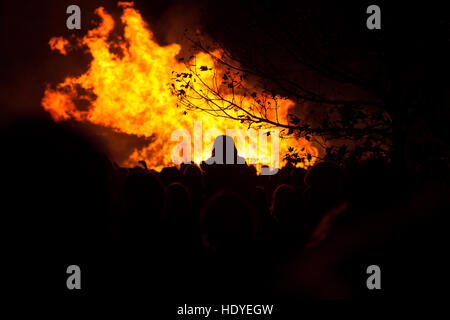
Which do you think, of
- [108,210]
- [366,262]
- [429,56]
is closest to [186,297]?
[108,210]

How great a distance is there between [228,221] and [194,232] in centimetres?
178

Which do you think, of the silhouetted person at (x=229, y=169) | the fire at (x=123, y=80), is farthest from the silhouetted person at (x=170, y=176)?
the fire at (x=123, y=80)

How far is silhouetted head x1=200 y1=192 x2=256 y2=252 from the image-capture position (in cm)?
285

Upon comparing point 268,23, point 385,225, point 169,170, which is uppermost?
point 268,23

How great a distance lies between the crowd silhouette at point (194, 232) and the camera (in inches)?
116

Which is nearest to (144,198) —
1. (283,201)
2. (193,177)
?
(283,201)

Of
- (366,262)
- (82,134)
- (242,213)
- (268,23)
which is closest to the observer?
(242,213)

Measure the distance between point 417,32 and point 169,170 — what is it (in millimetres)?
6062

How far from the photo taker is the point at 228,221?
2.85 metres

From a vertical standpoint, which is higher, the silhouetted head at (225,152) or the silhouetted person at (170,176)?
the silhouetted head at (225,152)

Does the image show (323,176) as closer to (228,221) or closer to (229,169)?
(229,169)

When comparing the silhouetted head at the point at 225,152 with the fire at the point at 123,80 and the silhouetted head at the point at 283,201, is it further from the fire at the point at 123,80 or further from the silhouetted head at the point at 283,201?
the fire at the point at 123,80

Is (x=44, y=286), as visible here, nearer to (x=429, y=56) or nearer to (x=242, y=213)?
(x=242, y=213)

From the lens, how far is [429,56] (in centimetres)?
672
